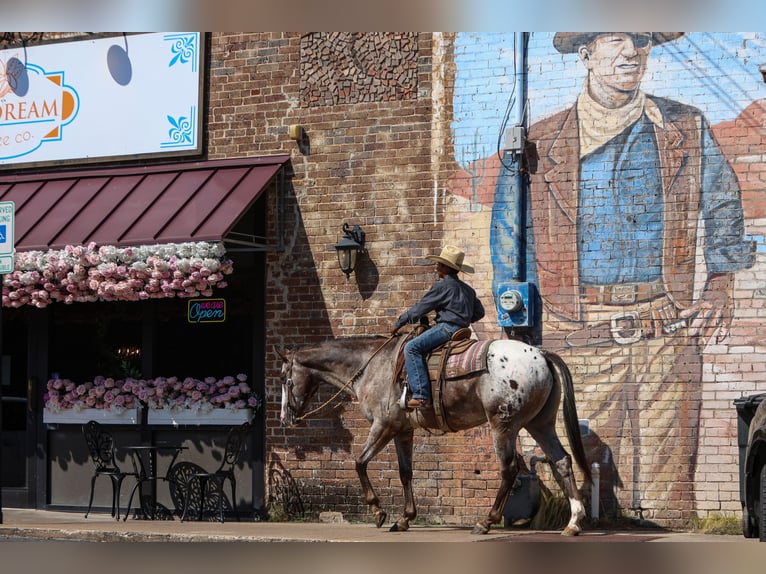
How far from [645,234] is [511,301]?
61.5 inches

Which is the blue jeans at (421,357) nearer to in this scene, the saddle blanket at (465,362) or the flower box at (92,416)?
the saddle blanket at (465,362)

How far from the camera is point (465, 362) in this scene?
11453 millimetres

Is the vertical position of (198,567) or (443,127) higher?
(443,127)

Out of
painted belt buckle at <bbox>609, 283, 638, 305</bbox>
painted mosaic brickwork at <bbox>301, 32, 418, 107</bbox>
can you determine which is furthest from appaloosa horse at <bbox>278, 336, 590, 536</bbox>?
painted mosaic brickwork at <bbox>301, 32, 418, 107</bbox>

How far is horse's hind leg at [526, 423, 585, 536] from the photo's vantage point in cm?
1130

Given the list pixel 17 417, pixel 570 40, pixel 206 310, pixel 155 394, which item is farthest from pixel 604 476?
pixel 17 417

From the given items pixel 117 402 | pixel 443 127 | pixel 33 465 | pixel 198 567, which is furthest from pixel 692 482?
pixel 33 465

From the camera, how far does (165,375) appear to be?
14797 millimetres

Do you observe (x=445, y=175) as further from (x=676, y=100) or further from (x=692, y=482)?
(x=692, y=482)

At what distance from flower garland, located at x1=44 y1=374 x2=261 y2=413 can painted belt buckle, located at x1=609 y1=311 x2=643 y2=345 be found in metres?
4.23

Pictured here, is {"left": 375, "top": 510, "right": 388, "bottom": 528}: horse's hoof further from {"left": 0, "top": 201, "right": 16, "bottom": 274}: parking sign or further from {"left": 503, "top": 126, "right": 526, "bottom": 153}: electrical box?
{"left": 0, "top": 201, "right": 16, "bottom": 274}: parking sign

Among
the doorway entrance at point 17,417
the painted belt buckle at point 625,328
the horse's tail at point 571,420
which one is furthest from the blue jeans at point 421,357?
the doorway entrance at point 17,417

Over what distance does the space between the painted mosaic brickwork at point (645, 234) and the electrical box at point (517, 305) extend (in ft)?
0.52

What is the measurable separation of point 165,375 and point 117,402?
0.65 metres
